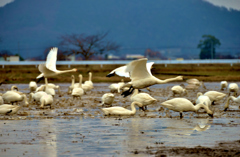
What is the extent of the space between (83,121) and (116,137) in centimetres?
284

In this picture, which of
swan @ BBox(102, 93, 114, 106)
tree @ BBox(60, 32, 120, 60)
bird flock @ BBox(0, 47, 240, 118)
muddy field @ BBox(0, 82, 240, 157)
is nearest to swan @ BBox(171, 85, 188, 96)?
bird flock @ BBox(0, 47, 240, 118)

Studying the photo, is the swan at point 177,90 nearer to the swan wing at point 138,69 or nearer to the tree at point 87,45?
the swan wing at point 138,69

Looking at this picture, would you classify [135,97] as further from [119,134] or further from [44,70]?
[44,70]

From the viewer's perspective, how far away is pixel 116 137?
10.1 meters

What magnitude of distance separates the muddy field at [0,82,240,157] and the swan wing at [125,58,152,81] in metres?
1.66

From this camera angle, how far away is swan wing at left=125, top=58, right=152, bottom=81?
15.3 m

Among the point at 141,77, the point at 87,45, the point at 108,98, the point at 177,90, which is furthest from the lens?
the point at 87,45

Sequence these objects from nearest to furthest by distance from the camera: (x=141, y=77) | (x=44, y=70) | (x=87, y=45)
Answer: (x=141, y=77) < (x=44, y=70) < (x=87, y=45)

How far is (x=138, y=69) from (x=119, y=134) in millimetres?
5885

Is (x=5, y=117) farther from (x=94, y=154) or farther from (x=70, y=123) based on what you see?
(x=94, y=154)

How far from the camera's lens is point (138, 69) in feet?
52.9

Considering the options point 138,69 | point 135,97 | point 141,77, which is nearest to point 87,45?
point 141,77

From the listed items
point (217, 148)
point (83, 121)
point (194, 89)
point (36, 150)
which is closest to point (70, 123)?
point (83, 121)

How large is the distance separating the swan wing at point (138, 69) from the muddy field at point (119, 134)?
1.66 meters
